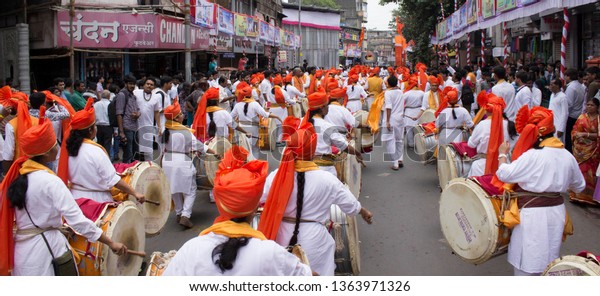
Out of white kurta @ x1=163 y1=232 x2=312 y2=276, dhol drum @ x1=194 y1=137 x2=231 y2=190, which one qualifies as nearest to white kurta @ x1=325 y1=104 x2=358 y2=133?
dhol drum @ x1=194 y1=137 x2=231 y2=190

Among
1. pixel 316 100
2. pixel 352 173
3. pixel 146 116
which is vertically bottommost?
pixel 352 173

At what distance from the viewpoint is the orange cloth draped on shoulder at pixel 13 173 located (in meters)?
4.15

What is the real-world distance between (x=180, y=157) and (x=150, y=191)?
151 centimetres

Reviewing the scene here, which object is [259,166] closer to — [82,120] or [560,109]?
[82,120]

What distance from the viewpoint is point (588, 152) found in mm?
8867

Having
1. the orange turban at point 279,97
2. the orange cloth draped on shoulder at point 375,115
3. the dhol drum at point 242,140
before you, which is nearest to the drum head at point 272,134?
the orange turban at point 279,97

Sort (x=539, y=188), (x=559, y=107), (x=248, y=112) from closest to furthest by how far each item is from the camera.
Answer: (x=539, y=188)
(x=559, y=107)
(x=248, y=112)

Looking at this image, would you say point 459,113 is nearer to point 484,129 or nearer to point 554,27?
point 484,129

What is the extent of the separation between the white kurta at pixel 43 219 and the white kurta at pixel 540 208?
331cm

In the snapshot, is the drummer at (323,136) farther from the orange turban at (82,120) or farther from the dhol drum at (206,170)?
the orange turban at (82,120)

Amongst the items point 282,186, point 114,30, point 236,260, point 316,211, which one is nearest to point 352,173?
point 316,211

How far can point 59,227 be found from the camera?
438 cm

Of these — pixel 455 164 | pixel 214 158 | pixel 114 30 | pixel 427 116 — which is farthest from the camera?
pixel 114 30

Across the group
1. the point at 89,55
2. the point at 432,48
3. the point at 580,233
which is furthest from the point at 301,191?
the point at 432,48
